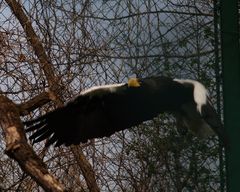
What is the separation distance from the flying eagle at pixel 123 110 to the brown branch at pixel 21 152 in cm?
22

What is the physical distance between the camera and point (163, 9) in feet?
6.06

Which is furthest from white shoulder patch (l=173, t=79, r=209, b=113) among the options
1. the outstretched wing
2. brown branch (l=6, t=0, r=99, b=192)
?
brown branch (l=6, t=0, r=99, b=192)

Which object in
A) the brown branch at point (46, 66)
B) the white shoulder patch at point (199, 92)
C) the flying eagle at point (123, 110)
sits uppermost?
the brown branch at point (46, 66)

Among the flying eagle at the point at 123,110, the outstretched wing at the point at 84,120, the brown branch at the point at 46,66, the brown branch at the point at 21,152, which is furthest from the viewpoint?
the brown branch at the point at 46,66

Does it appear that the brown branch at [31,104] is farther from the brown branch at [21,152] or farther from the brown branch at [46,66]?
the brown branch at [46,66]

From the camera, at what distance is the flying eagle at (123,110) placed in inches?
71.2

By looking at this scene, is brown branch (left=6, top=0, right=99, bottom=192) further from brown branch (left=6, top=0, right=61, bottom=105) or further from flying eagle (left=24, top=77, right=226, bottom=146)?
flying eagle (left=24, top=77, right=226, bottom=146)

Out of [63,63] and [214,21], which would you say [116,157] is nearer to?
[63,63]

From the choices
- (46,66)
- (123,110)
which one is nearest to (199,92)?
(123,110)

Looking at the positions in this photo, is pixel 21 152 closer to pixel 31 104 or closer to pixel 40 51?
pixel 31 104

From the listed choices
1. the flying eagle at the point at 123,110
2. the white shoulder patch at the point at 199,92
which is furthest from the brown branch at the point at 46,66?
the white shoulder patch at the point at 199,92

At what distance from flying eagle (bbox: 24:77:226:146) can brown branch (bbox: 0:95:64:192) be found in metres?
0.22

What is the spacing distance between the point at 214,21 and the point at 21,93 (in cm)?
102

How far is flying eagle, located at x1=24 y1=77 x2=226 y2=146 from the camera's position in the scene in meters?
1.81
